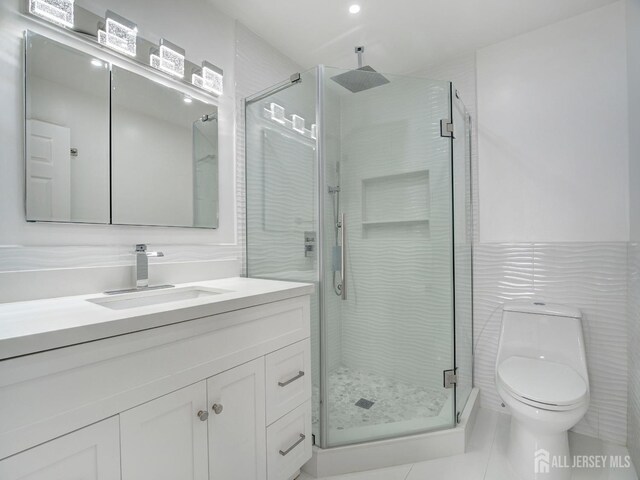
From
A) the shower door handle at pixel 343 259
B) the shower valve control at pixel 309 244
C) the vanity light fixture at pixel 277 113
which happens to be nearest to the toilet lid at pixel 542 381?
the shower door handle at pixel 343 259

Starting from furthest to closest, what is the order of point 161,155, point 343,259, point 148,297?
point 343,259
point 161,155
point 148,297

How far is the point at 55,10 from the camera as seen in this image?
1.16 metres

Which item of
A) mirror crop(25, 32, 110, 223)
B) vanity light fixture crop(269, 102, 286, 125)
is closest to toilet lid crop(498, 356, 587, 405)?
vanity light fixture crop(269, 102, 286, 125)

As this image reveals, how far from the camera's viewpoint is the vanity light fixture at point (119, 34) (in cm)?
129

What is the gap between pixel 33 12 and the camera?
1.11 m

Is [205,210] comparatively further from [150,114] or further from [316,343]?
[316,343]

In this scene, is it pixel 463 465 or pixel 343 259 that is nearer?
pixel 463 465

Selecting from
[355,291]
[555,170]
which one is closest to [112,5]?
[355,291]

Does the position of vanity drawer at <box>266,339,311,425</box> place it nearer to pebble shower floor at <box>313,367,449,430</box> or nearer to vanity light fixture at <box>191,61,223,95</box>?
pebble shower floor at <box>313,367,449,430</box>

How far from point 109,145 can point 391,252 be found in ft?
5.04

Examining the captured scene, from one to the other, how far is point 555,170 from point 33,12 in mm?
2623

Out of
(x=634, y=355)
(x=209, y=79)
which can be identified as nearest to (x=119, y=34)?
(x=209, y=79)

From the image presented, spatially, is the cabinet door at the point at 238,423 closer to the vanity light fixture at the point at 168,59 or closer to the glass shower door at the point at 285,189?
the glass shower door at the point at 285,189

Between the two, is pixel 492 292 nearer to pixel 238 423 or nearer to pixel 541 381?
pixel 541 381
